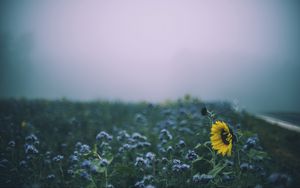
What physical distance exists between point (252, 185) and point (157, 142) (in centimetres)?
224

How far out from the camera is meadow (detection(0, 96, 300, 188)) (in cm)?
350

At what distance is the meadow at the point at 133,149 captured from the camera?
3.50 m

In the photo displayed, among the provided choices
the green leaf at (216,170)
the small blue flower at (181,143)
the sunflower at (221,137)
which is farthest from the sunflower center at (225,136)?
the small blue flower at (181,143)

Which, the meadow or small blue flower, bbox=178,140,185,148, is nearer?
the meadow

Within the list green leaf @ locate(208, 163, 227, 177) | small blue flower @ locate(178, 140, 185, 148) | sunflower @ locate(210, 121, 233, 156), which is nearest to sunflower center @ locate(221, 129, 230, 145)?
sunflower @ locate(210, 121, 233, 156)

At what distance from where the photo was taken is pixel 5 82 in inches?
1303

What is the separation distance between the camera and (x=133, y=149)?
4711 mm

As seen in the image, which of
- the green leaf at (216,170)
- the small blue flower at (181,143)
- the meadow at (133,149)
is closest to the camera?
the green leaf at (216,170)

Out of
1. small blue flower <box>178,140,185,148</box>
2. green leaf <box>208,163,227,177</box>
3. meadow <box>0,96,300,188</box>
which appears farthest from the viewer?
small blue flower <box>178,140,185,148</box>

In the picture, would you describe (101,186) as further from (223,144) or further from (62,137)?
(62,137)

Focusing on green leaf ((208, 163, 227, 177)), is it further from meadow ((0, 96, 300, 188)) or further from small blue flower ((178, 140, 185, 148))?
small blue flower ((178, 140, 185, 148))

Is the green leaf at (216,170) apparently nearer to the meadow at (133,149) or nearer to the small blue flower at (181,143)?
the meadow at (133,149)

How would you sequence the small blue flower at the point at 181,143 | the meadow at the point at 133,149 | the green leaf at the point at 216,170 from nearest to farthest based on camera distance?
the green leaf at the point at 216,170 → the meadow at the point at 133,149 → the small blue flower at the point at 181,143

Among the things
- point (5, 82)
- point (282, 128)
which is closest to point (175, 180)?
point (282, 128)
